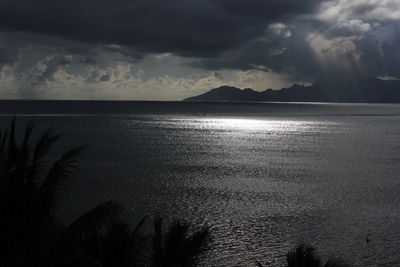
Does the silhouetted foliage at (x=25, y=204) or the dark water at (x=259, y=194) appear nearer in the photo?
the silhouetted foliage at (x=25, y=204)

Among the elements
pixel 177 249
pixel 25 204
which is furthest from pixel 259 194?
pixel 25 204

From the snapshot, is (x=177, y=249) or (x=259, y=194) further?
(x=259, y=194)

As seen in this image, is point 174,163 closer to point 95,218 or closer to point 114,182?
point 114,182

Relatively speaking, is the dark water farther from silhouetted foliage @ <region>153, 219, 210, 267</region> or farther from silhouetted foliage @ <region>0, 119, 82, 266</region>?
silhouetted foliage @ <region>0, 119, 82, 266</region>

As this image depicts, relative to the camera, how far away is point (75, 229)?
10.9 metres

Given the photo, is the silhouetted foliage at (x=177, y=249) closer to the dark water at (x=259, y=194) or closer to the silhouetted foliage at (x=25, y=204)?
the silhouetted foliage at (x=25, y=204)

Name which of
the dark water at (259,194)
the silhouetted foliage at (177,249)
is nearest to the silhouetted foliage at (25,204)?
the silhouetted foliage at (177,249)

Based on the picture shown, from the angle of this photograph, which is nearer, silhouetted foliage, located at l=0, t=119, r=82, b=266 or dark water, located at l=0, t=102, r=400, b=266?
silhouetted foliage, located at l=0, t=119, r=82, b=266

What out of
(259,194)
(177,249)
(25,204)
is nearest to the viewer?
(25,204)

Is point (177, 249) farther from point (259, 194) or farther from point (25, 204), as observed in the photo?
point (259, 194)

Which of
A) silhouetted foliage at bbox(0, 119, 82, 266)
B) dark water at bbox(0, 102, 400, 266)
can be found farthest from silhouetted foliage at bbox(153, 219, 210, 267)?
dark water at bbox(0, 102, 400, 266)

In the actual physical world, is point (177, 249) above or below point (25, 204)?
below

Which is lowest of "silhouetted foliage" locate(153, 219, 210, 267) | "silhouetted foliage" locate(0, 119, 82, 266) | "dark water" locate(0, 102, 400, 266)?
"dark water" locate(0, 102, 400, 266)

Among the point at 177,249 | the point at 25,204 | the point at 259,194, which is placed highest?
the point at 25,204
